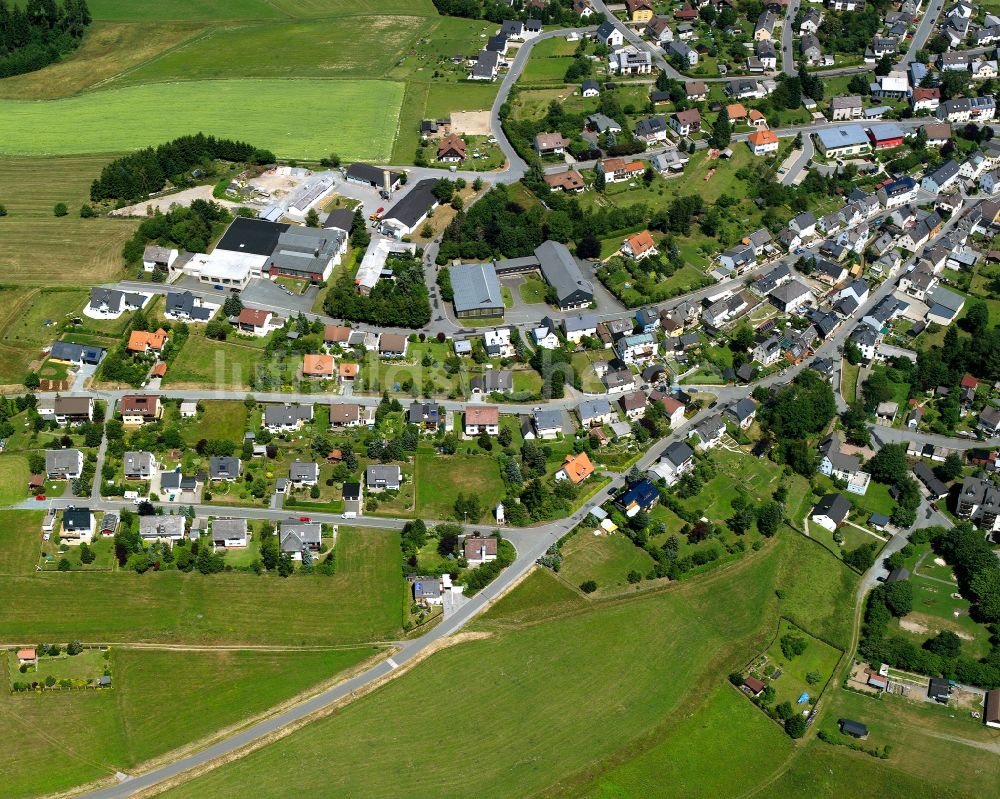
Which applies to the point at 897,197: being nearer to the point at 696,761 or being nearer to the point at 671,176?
the point at 671,176

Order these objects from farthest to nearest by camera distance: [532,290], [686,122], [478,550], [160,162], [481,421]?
[686,122] → [160,162] → [532,290] → [481,421] → [478,550]

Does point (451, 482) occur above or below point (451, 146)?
below

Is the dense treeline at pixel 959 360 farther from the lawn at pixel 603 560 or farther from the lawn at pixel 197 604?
the lawn at pixel 197 604

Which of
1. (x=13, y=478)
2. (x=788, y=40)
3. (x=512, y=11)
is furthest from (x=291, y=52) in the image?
(x=13, y=478)

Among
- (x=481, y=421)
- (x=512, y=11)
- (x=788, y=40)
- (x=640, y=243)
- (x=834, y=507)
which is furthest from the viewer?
(x=512, y=11)

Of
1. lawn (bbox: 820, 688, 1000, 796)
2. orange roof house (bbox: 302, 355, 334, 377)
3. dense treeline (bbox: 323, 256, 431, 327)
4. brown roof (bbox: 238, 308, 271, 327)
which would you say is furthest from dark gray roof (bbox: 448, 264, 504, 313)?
lawn (bbox: 820, 688, 1000, 796)

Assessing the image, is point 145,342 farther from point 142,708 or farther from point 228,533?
point 142,708
